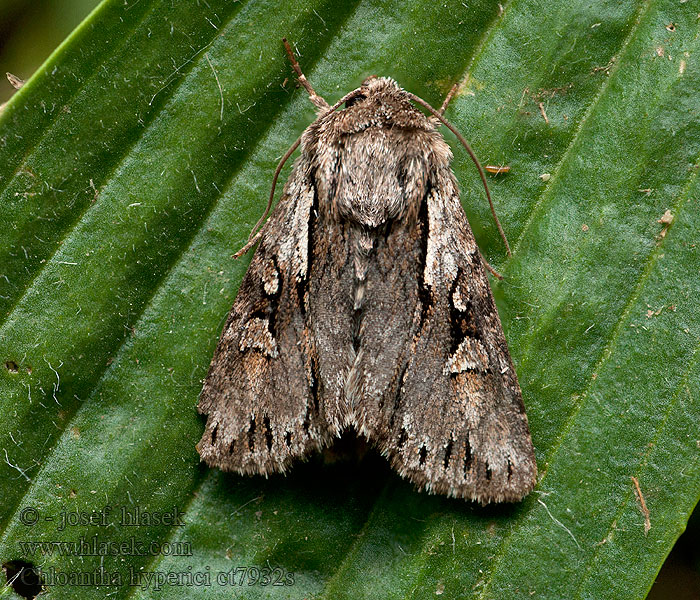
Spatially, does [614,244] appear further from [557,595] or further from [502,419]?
[557,595]

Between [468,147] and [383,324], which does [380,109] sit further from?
[383,324]

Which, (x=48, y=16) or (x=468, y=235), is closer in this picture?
(x=468, y=235)

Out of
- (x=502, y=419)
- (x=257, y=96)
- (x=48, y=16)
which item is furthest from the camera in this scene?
(x=48, y=16)

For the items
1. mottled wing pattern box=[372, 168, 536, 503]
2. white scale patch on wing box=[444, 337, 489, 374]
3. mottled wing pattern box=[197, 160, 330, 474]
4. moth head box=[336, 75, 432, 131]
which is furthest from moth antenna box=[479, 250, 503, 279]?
mottled wing pattern box=[197, 160, 330, 474]

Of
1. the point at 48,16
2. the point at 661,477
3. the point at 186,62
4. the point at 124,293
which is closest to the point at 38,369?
the point at 124,293

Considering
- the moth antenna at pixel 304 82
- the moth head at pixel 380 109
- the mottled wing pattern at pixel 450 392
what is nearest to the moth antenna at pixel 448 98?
the moth head at pixel 380 109

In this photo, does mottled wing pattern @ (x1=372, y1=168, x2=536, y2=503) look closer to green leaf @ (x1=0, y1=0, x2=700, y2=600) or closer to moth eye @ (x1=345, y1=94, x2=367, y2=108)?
green leaf @ (x1=0, y1=0, x2=700, y2=600)

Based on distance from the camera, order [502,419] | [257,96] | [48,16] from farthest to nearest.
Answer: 1. [48,16]
2. [257,96]
3. [502,419]
